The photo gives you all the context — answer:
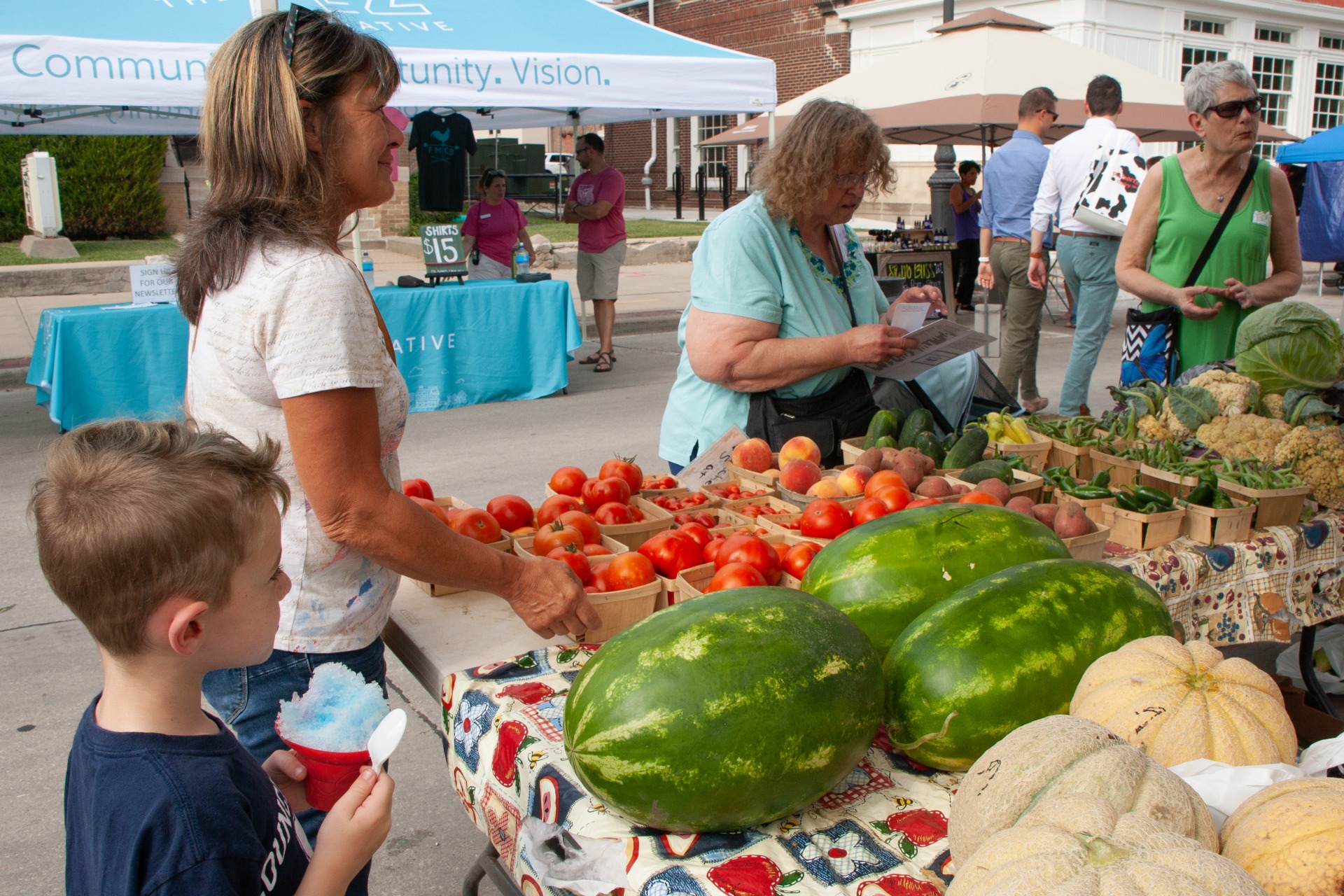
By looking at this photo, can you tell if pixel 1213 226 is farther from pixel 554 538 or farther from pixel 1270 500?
pixel 554 538

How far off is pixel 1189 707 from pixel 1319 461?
2041 millimetres

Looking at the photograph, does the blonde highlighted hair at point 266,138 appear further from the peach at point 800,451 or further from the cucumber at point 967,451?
the cucumber at point 967,451

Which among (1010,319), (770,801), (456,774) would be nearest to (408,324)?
(1010,319)

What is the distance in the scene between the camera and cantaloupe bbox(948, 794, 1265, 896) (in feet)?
3.05

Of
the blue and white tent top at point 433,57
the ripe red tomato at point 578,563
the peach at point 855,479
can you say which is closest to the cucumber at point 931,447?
the peach at point 855,479

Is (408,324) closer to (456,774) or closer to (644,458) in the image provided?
(644,458)

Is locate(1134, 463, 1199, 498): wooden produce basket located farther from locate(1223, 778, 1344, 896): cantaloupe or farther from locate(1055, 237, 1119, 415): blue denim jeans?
locate(1055, 237, 1119, 415): blue denim jeans

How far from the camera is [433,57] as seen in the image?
789 centimetres

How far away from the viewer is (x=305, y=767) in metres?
1.60

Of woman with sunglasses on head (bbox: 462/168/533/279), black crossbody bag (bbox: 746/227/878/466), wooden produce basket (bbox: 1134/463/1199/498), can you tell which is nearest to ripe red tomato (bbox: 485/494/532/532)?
black crossbody bag (bbox: 746/227/878/466)

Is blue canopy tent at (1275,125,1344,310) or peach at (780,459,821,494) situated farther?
blue canopy tent at (1275,125,1344,310)

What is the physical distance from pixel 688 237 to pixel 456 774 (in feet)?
65.1

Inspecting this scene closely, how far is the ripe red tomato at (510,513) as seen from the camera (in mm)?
2746

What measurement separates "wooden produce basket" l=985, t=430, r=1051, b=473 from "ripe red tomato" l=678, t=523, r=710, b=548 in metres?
1.24
